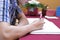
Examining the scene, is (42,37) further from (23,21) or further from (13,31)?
(23,21)

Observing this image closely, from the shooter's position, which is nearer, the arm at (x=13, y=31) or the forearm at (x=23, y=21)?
the arm at (x=13, y=31)

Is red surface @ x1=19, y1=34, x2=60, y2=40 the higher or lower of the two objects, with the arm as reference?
lower

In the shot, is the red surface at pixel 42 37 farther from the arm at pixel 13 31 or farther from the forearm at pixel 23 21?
the forearm at pixel 23 21

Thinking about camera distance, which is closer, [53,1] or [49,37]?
[49,37]

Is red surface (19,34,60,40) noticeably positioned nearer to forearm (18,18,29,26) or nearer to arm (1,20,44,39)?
arm (1,20,44,39)

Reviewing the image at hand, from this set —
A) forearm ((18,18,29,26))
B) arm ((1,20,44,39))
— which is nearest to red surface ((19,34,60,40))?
arm ((1,20,44,39))

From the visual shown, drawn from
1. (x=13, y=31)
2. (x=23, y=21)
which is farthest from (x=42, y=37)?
(x=23, y=21)

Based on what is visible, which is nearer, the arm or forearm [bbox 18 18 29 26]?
the arm

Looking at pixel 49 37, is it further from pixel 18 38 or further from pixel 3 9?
pixel 3 9

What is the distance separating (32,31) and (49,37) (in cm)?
16

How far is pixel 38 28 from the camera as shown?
130 cm

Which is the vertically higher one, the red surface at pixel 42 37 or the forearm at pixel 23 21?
the forearm at pixel 23 21

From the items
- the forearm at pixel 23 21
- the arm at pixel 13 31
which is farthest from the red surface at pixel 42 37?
the forearm at pixel 23 21

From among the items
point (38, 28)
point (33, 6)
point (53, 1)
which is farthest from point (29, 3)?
point (53, 1)
